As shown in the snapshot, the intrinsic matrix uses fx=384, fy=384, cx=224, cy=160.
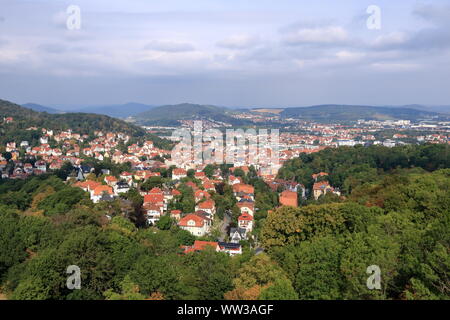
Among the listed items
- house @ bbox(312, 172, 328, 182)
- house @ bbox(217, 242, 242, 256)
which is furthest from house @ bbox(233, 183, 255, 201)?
house @ bbox(217, 242, 242, 256)

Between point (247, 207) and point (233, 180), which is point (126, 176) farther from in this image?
point (247, 207)

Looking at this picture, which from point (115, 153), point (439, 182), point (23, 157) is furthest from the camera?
point (115, 153)
